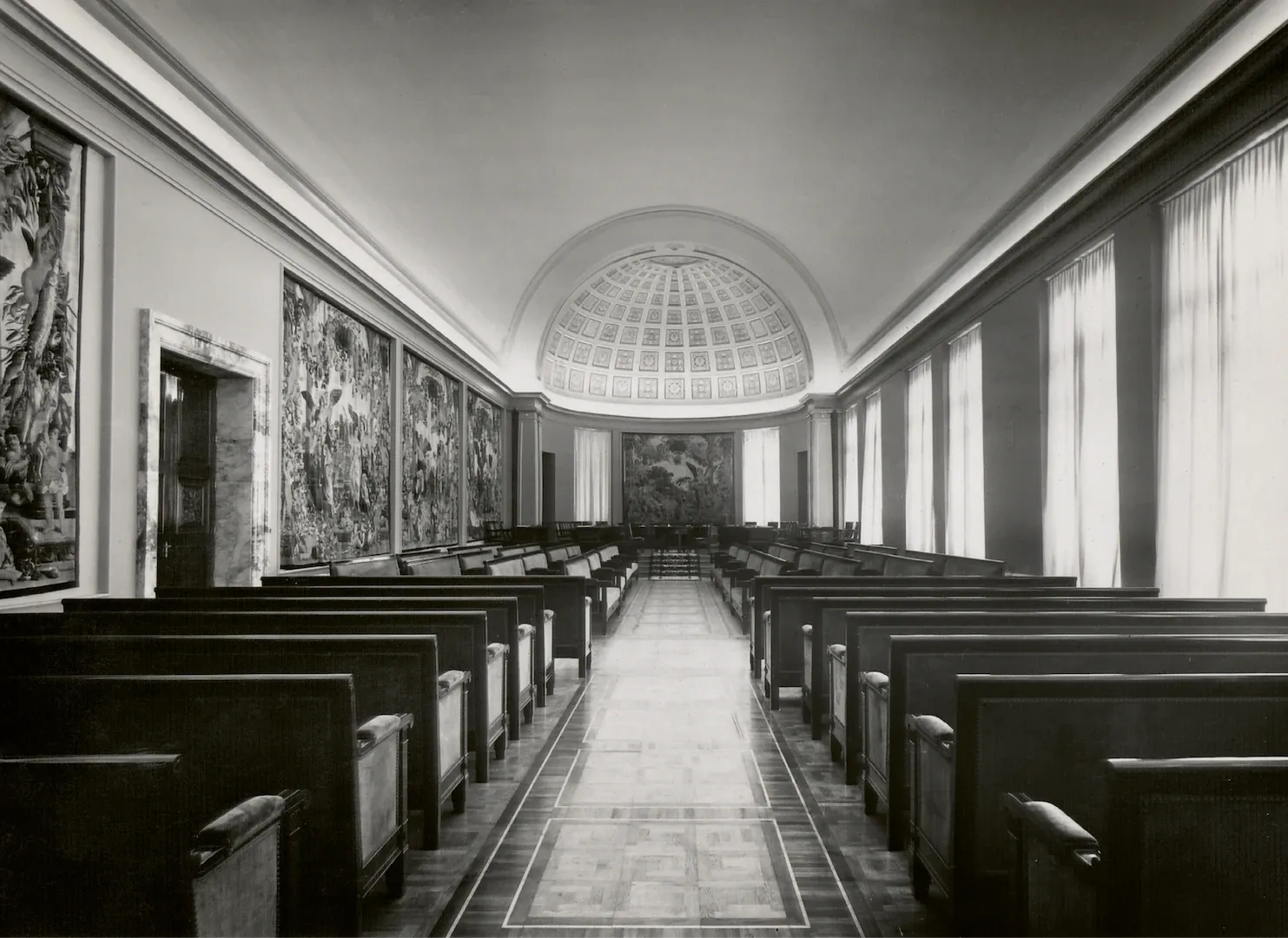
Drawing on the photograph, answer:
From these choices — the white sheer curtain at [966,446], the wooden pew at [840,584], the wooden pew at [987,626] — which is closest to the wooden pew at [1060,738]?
the wooden pew at [987,626]

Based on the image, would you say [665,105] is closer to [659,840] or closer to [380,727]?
[659,840]

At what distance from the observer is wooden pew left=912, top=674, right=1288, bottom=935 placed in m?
2.36

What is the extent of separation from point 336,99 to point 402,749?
7.67 meters

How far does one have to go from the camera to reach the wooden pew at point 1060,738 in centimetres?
236

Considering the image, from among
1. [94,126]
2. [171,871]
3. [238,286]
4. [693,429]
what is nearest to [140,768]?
[171,871]

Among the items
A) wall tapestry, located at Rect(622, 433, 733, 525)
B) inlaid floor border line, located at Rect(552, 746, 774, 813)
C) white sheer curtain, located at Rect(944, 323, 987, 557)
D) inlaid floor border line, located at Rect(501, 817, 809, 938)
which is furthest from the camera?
wall tapestry, located at Rect(622, 433, 733, 525)

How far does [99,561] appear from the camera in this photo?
5723mm

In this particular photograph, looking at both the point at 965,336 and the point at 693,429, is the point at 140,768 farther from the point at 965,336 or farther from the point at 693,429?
the point at 693,429

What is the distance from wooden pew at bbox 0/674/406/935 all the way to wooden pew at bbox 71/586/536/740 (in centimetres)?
166

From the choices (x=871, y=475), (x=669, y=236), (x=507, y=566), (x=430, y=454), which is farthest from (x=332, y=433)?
(x=871, y=475)

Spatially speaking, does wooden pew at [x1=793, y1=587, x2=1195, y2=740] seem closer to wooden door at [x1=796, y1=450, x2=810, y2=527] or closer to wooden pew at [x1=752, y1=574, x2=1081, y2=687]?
wooden pew at [x1=752, y1=574, x2=1081, y2=687]

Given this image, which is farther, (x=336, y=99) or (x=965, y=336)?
(x=965, y=336)

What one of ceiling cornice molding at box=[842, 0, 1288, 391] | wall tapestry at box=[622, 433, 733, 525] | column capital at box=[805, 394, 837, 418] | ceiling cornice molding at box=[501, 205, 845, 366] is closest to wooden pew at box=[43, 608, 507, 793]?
ceiling cornice molding at box=[842, 0, 1288, 391]

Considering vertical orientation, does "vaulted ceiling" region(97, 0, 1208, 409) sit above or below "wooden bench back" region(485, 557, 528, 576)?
above
